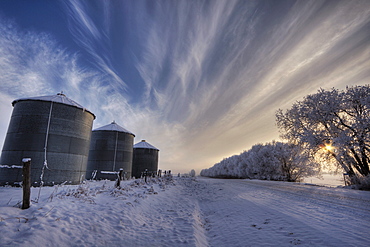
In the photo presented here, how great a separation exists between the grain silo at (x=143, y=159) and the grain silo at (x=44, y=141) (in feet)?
57.3

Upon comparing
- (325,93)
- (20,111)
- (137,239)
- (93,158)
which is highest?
(325,93)

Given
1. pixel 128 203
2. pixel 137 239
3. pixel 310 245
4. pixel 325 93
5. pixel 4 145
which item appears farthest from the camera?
pixel 325 93

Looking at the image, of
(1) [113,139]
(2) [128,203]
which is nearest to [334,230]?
(2) [128,203]

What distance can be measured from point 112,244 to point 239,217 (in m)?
4.85

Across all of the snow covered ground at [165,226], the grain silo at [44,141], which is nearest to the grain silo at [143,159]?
the grain silo at [44,141]

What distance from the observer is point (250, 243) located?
474 cm

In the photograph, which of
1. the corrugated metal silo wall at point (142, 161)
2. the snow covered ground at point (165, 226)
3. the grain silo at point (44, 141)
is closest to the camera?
the snow covered ground at point (165, 226)

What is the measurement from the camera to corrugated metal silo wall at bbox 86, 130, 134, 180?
74.3 ft

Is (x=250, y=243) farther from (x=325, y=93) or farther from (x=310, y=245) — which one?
(x=325, y=93)

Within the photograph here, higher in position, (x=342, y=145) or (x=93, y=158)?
(x=342, y=145)

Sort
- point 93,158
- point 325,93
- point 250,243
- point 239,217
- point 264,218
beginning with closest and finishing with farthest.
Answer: point 250,243
point 264,218
point 239,217
point 325,93
point 93,158

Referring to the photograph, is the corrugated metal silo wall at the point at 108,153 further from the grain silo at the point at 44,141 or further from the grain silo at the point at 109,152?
the grain silo at the point at 44,141

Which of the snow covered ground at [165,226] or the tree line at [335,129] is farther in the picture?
the tree line at [335,129]

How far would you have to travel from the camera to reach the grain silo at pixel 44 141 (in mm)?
12984
